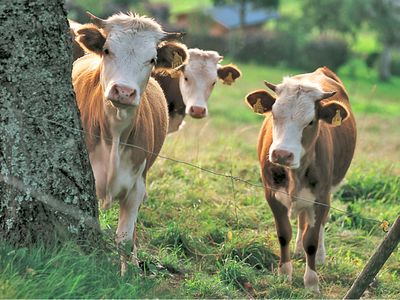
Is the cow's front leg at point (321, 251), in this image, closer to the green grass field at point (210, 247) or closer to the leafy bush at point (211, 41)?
the green grass field at point (210, 247)

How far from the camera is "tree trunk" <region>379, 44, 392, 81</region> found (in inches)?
2244

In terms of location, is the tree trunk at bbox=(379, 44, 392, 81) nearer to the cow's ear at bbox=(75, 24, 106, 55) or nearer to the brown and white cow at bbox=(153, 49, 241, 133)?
the brown and white cow at bbox=(153, 49, 241, 133)

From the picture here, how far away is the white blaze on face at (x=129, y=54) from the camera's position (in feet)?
22.8

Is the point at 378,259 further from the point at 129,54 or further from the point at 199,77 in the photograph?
the point at 199,77

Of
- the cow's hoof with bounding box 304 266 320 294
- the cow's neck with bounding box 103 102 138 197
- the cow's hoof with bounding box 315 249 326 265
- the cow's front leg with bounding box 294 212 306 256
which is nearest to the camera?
the cow's neck with bounding box 103 102 138 197

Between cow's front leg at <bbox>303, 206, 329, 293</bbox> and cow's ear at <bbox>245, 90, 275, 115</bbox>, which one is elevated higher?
cow's ear at <bbox>245, 90, 275, 115</bbox>

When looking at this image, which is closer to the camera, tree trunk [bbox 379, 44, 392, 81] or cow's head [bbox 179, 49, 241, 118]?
cow's head [bbox 179, 49, 241, 118]

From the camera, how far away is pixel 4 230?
233 inches

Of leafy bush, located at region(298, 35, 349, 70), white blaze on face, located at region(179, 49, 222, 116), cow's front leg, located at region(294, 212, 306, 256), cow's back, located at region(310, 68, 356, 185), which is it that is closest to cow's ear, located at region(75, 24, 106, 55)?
cow's back, located at region(310, 68, 356, 185)

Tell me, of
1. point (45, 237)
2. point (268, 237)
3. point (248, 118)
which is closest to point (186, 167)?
point (268, 237)

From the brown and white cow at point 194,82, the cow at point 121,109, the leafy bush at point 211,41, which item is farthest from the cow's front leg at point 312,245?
the leafy bush at point 211,41

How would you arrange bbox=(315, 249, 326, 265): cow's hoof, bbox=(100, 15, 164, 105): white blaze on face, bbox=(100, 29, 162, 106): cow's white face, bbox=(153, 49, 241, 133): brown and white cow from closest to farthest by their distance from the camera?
bbox=(100, 29, 162, 106): cow's white face
bbox=(100, 15, 164, 105): white blaze on face
bbox=(315, 249, 326, 265): cow's hoof
bbox=(153, 49, 241, 133): brown and white cow

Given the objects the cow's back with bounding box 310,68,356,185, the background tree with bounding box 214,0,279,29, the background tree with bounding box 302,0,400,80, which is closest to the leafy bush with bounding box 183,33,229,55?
the background tree with bounding box 302,0,400,80

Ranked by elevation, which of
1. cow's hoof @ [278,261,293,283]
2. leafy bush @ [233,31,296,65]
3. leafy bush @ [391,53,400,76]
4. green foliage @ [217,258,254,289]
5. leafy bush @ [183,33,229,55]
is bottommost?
leafy bush @ [391,53,400,76]
